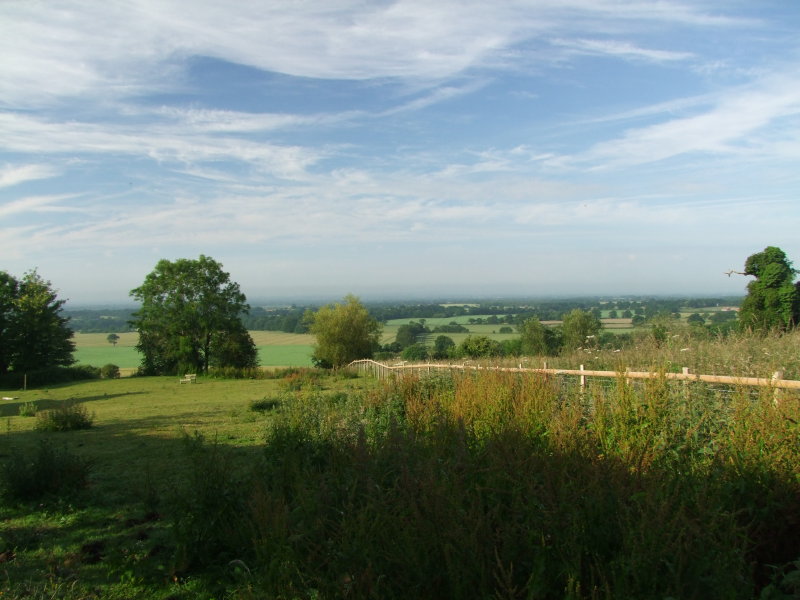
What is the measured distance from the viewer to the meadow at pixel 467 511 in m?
2.62

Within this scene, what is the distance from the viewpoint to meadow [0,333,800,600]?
262 cm

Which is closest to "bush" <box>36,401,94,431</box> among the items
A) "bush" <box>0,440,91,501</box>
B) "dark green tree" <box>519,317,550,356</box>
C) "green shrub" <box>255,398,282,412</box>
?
"green shrub" <box>255,398,282,412</box>

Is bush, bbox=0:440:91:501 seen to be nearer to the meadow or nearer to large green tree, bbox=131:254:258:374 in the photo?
the meadow

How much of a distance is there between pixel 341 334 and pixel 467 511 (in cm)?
3927

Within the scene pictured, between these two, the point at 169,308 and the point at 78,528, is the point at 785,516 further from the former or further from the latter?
the point at 169,308

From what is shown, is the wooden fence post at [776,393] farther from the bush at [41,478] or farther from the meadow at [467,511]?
the bush at [41,478]

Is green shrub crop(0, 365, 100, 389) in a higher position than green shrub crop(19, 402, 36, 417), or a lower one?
lower

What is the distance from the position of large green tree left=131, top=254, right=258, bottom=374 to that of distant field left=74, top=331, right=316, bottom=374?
14.1 ft

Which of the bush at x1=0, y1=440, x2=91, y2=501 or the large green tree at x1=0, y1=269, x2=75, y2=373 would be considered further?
the large green tree at x1=0, y1=269, x2=75, y2=373

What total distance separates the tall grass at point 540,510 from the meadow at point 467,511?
0.05ft

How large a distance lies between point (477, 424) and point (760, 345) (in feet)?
19.4

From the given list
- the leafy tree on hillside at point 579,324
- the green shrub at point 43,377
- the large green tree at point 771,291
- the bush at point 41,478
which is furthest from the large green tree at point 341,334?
the bush at point 41,478

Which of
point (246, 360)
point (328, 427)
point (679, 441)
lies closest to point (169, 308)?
point (246, 360)

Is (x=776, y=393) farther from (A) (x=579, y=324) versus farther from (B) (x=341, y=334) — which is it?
(B) (x=341, y=334)
